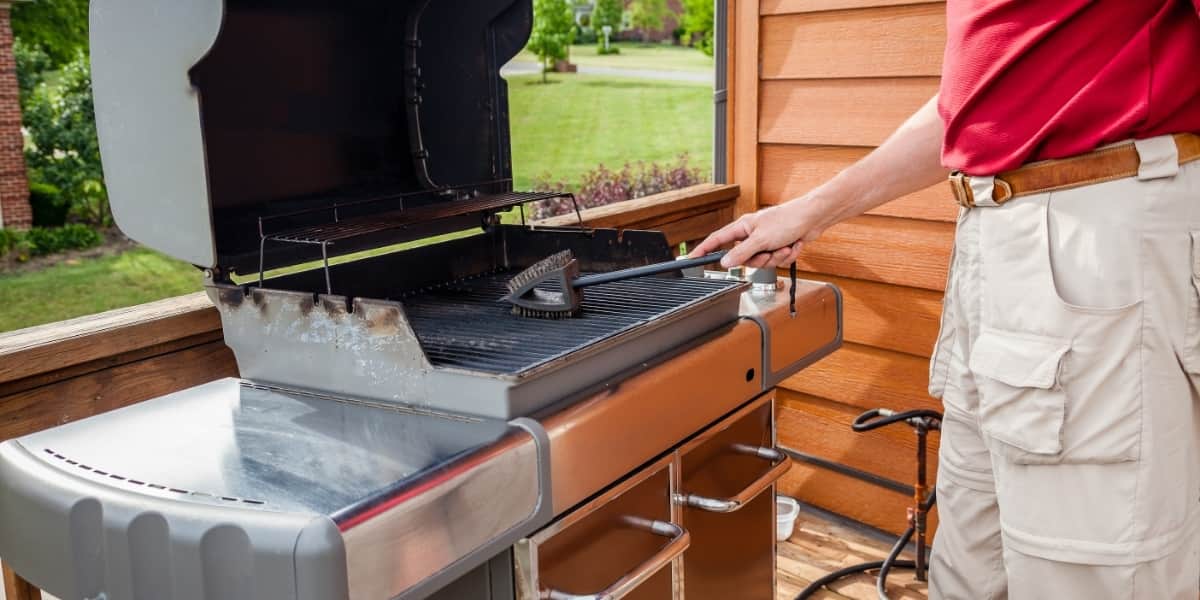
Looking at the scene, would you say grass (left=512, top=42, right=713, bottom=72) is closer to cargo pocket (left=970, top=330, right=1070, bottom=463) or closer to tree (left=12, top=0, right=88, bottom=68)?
tree (left=12, top=0, right=88, bottom=68)

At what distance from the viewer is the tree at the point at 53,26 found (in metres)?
7.79

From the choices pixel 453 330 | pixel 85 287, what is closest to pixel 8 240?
pixel 85 287

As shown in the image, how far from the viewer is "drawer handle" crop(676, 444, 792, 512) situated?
141 cm

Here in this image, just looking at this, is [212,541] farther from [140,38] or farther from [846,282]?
[846,282]

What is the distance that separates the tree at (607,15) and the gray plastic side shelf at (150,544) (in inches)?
219

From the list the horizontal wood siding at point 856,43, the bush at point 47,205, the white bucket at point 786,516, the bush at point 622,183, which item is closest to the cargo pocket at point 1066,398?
the horizontal wood siding at point 856,43

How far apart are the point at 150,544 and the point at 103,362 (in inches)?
24.5

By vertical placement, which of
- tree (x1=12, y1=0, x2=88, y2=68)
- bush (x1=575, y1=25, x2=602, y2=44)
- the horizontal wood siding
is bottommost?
the horizontal wood siding

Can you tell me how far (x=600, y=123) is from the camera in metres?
7.06

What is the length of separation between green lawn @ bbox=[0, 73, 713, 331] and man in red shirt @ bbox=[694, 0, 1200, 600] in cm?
503

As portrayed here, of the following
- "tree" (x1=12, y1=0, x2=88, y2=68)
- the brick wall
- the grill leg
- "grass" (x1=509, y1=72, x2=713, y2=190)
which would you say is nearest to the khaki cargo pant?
the grill leg

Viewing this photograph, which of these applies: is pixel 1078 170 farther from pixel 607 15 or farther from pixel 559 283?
pixel 607 15

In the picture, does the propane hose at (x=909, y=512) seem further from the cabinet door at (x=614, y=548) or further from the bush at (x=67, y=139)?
the bush at (x=67, y=139)

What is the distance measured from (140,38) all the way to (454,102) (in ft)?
2.01
